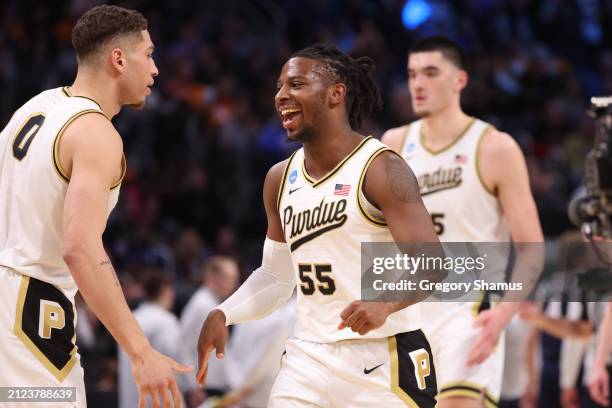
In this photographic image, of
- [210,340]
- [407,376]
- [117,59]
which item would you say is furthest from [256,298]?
[117,59]

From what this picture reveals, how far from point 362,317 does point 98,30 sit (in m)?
1.82

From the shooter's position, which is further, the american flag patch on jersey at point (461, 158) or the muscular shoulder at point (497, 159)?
the american flag patch on jersey at point (461, 158)

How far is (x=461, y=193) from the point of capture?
654cm

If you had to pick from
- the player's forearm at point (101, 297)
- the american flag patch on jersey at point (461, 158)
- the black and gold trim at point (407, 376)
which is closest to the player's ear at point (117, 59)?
the player's forearm at point (101, 297)

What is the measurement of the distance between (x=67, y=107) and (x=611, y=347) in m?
4.48

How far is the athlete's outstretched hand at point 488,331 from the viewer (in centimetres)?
615

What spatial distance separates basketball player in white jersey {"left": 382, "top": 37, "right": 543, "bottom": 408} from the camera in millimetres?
6242

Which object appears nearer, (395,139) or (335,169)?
(335,169)

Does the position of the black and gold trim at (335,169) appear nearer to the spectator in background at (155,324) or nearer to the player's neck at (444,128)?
the player's neck at (444,128)

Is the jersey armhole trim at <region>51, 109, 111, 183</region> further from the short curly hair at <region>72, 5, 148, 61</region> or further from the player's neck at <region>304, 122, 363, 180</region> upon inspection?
the player's neck at <region>304, 122, 363, 180</region>

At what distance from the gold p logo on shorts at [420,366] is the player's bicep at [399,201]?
56 cm

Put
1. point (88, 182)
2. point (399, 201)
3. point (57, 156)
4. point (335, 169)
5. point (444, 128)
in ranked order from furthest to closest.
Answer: point (444, 128) < point (335, 169) < point (399, 201) < point (57, 156) < point (88, 182)

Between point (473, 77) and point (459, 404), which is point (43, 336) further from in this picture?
point (473, 77)

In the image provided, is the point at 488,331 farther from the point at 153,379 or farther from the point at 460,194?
the point at 153,379
